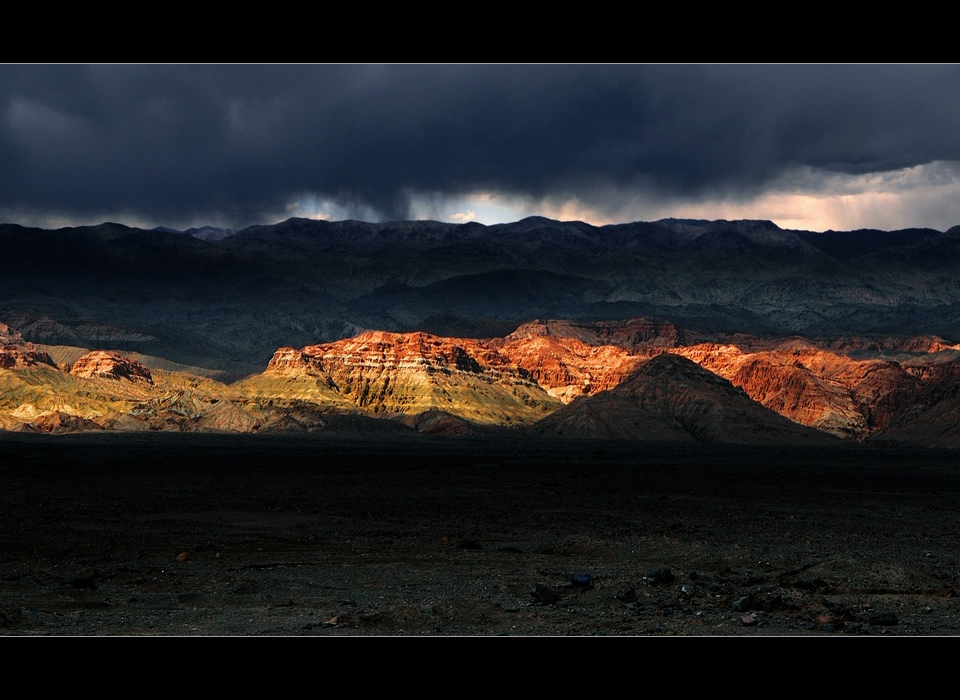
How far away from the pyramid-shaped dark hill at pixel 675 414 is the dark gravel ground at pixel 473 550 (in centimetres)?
5778

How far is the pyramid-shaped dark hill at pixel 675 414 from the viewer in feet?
500

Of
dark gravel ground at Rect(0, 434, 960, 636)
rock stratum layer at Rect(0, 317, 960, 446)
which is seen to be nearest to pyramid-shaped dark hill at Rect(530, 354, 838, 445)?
rock stratum layer at Rect(0, 317, 960, 446)

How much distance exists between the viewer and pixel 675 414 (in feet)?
531

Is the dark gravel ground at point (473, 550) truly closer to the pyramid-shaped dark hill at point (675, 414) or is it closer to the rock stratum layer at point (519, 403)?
the pyramid-shaped dark hill at point (675, 414)

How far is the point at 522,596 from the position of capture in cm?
2805

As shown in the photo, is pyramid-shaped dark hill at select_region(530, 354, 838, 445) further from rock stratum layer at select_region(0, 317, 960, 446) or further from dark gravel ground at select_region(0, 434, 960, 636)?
dark gravel ground at select_region(0, 434, 960, 636)

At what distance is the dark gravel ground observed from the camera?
24672 mm

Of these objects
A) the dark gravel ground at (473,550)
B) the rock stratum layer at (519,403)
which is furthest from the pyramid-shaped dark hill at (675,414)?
the dark gravel ground at (473,550)

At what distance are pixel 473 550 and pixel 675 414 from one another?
125796mm

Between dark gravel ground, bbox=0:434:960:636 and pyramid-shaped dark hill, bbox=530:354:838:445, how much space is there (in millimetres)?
57782

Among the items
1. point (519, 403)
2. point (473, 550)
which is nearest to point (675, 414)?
point (519, 403)

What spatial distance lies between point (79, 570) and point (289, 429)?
13181 centimetres

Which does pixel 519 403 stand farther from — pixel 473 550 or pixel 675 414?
pixel 473 550

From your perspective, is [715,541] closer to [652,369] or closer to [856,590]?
[856,590]
